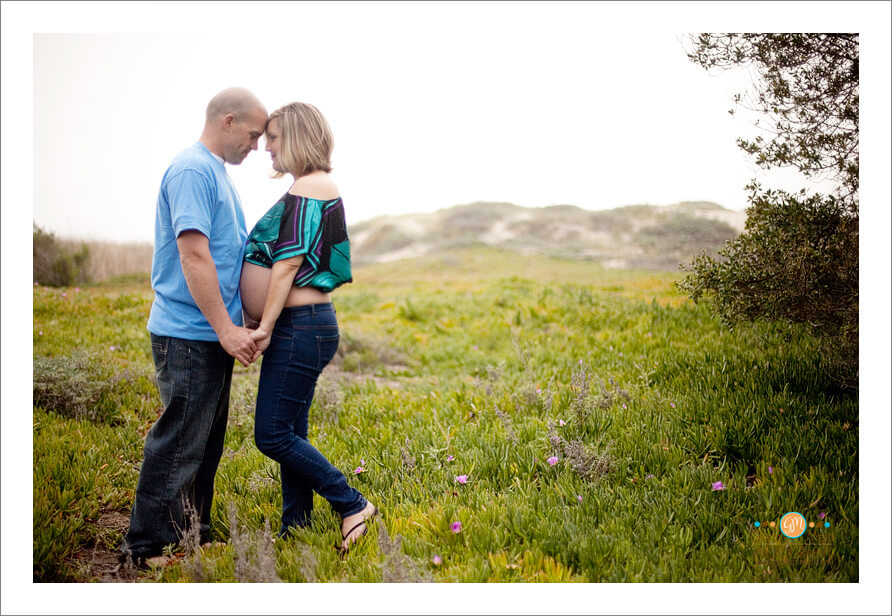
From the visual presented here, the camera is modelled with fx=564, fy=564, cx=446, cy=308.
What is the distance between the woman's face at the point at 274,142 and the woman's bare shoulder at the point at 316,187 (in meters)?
0.18

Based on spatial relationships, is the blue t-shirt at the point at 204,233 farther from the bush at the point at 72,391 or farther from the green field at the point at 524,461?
the bush at the point at 72,391

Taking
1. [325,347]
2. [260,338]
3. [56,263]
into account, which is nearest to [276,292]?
[260,338]

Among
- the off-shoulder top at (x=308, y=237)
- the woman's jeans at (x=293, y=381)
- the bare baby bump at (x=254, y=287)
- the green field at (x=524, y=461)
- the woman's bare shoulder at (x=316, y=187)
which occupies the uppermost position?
the woman's bare shoulder at (x=316, y=187)

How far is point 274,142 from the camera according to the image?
8.91ft

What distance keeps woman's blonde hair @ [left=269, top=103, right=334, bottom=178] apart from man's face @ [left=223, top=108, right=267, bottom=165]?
0.17 m

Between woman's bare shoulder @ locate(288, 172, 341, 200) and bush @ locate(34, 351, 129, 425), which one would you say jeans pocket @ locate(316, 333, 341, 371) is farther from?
bush @ locate(34, 351, 129, 425)

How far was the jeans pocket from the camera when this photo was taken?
2.60m

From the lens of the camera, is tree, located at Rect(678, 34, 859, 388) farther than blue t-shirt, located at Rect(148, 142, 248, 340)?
Yes

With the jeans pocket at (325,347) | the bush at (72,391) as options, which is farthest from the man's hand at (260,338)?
the bush at (72,391)

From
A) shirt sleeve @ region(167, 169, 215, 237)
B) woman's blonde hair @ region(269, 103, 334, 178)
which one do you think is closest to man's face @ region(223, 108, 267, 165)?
woman's blonde hair @ region(269, 103, 334, 178)

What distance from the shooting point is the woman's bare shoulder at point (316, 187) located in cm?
258

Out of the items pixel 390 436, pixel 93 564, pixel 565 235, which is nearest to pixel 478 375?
pixel 390 436

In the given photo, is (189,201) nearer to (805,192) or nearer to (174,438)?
(174,438)

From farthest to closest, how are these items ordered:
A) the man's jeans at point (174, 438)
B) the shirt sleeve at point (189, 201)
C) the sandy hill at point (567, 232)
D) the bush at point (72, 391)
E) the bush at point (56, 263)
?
the sandy hill at point (567, 232), the bush at point (56, 263), the bush at point (72, 391), the man's jeans at point (174, 438), the shirt sleeve at point (189, 201)
